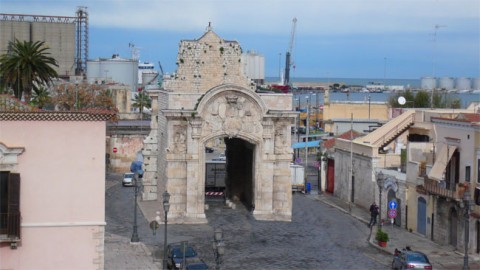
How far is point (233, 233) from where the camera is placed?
44969mm

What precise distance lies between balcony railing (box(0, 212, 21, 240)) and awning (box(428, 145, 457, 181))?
75.0 ft

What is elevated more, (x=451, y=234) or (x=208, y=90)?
(x=208, y=90)

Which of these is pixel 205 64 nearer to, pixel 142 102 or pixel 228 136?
pixel 228 136

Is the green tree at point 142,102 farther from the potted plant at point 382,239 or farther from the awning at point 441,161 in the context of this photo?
the potted plant at point 382,239

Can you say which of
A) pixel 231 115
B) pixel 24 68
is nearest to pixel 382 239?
pixel 231 115

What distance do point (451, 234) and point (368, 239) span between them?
427 centimetres

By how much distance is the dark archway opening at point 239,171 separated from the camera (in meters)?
54.8

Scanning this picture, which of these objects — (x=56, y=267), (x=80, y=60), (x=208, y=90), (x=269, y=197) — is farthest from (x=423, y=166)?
(x=80, y=60)

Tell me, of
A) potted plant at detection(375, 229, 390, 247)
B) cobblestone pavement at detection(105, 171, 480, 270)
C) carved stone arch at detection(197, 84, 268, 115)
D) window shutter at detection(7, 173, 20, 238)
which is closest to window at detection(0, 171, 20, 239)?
window shutter at detection(7, 173, 20, 238)

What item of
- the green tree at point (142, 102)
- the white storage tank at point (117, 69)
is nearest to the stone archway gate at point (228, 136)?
the green tree at point (142, 102)

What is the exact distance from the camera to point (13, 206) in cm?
2727

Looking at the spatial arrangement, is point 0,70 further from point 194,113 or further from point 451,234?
point 451,234

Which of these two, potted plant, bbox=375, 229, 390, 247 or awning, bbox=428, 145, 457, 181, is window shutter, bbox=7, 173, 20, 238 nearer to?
potted plant, bbox=375, 229, 390, 247

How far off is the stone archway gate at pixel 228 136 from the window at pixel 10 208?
69.2ft
